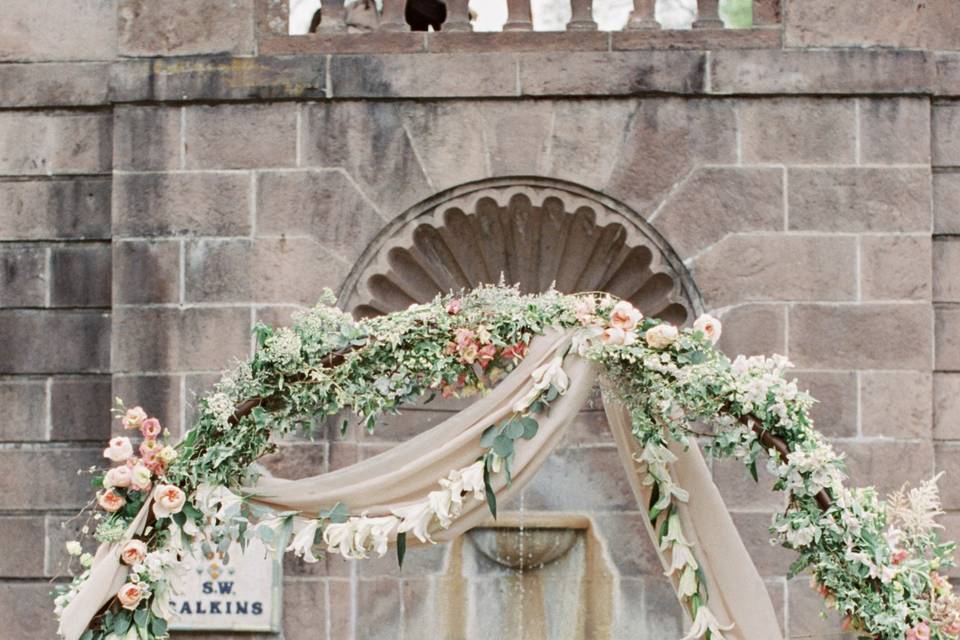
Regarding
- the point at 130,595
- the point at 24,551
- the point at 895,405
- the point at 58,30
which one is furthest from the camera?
the point at 58,30

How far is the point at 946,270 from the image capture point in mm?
7527

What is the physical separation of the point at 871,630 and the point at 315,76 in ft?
10.5

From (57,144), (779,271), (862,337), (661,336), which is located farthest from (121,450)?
(862,337)

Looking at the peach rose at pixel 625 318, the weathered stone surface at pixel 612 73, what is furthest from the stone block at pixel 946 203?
the peach rose at pixel 625 318

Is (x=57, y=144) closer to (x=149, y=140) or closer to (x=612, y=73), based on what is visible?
(x=149, y=140)

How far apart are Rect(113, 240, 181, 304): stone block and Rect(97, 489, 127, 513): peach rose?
1669mm

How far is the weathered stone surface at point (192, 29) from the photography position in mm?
7598

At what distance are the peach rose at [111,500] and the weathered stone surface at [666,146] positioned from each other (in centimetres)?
251

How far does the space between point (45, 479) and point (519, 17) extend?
2.75 m

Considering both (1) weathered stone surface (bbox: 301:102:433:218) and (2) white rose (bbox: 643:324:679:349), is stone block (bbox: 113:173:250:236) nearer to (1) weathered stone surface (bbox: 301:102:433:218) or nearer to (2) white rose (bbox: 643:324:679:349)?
(1) weathered stone surface (bbox: 301:102:433:218)

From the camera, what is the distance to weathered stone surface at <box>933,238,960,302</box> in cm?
752

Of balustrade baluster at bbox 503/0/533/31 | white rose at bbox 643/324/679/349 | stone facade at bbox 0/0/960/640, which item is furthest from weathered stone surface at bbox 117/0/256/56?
white rose at bbox 643/324/679/349

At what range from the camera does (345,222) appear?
751 centimetres

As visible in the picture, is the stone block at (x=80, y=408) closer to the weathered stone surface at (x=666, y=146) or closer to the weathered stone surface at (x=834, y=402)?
the weathered stone surface at (x=666, y=146)
